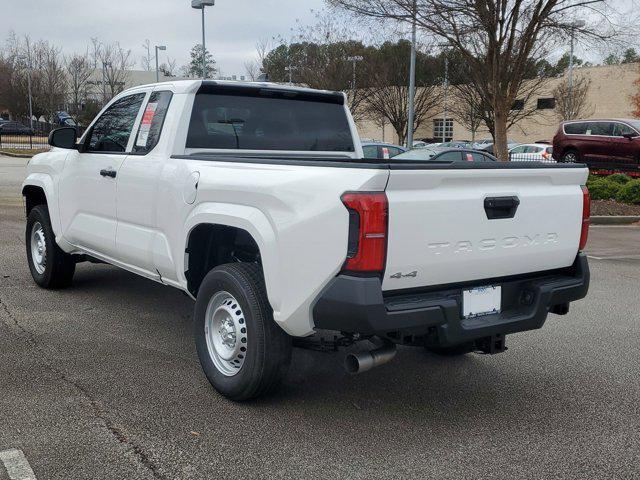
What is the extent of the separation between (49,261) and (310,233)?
13.2 ft

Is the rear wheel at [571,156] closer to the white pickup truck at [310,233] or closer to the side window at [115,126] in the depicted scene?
the white pickup truck at [310,233]

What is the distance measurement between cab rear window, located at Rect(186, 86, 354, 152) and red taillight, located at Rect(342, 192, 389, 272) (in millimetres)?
1965

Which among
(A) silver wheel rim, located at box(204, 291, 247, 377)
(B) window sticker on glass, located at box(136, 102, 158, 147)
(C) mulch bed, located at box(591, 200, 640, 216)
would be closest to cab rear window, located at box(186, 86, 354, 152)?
(B) window sticker on glass, located at box(136, 102, 158, 147)

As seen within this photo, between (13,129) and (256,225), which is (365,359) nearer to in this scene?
(256,225)

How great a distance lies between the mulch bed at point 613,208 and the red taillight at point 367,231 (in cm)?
1242

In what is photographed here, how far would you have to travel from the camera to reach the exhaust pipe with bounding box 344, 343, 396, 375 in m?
3.68

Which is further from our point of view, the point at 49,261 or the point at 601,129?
the point at 601,129

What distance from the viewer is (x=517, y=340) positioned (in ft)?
18.5

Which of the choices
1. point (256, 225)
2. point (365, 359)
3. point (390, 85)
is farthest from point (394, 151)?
point (390, 85)

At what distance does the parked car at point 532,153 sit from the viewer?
27.2 metres

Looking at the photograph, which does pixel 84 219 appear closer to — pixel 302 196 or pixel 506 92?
pixel 302 196

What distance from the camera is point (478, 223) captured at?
3.67 m

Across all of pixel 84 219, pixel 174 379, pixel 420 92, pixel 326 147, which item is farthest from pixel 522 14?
pixel 420 92

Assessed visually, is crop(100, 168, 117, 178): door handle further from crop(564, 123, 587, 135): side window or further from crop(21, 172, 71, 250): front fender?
crop(564, 123, 587, 135): side window
